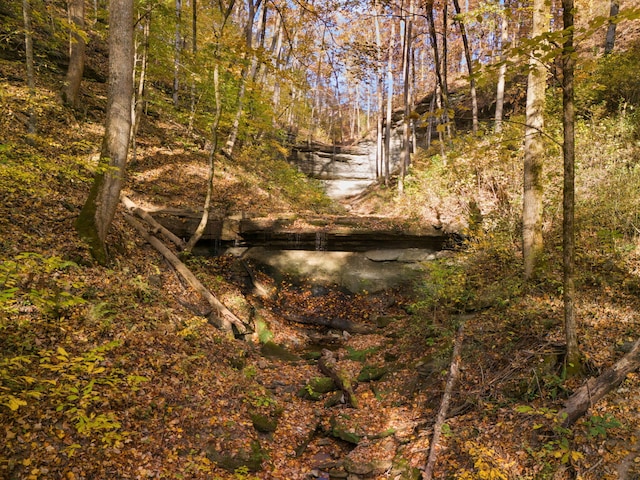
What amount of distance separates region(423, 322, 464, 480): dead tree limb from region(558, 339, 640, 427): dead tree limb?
5.25 feet

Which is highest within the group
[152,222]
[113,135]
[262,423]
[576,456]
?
[113,135]

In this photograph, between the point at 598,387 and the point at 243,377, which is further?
the point at 243,377

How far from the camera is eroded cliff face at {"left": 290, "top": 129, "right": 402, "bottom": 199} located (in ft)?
119

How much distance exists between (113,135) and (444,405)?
26.3 feet

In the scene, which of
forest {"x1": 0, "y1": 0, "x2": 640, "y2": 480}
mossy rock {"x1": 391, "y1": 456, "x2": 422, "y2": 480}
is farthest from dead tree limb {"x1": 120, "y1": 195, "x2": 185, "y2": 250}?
mossy rock {"x1": 391, "y1": 456, "x2": 422, "y2": 480}

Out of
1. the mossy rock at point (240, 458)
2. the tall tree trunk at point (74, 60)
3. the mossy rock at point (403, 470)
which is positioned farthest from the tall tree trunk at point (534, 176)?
the tall tree trunk at point (74, 60)

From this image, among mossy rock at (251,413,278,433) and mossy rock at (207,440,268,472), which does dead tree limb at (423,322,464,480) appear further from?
mossy rock at (251,413,278,433)

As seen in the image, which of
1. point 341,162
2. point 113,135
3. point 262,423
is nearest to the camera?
point 262,423

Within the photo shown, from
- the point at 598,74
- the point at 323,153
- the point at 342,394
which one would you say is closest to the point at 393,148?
the point at 323,153

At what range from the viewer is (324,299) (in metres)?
13.2

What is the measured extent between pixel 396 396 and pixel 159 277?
21.0 feet

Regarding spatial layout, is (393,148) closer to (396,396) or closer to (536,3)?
(536,3)

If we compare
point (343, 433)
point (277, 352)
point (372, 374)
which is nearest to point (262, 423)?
point (343, 433)

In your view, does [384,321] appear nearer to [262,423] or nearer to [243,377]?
[243,377]
